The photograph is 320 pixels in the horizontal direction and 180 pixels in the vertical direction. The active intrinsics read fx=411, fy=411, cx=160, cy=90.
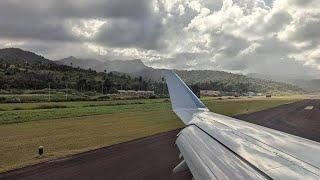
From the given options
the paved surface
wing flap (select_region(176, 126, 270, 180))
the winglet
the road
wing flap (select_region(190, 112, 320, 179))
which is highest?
the winglet

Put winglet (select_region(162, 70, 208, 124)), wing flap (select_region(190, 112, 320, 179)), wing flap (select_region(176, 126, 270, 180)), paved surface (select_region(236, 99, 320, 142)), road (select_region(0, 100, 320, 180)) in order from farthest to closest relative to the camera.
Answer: paved surface (select_region(236, 99, 320, 142))
road (select_region(0, 100, 320, 180))
winglet (select_region(162, 70, 208, 124))
wing flap (select_region(176, 126, 270, 180))
wing flap (select_region(190, 112, 320, 179))

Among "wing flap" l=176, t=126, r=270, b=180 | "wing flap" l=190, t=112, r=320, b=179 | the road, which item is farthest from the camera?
the road

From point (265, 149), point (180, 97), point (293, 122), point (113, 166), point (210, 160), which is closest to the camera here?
point (265, 149)

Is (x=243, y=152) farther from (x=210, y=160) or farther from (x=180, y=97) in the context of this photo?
(x=180, y=97)

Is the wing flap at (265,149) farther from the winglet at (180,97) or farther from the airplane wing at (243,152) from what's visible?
the winglet at (180,97)

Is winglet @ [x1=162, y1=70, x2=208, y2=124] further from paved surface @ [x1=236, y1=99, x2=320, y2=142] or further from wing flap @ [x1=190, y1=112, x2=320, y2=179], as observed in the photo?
paved surface @ [x1=236, y1=99, x2=320, y2=142]

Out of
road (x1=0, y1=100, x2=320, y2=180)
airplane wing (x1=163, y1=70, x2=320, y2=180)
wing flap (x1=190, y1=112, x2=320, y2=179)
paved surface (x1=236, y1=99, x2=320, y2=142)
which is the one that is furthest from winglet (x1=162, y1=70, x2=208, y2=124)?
paved surface (x1=236, y1=99, x2=320, y2=142)

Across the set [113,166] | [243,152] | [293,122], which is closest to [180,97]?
[243,152]

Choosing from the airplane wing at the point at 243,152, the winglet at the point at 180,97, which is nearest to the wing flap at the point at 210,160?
the airplane wing at the point at 243,152
